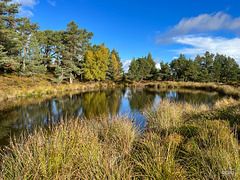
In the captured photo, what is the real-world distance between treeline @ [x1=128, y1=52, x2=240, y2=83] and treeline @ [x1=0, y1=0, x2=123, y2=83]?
10.3 meters

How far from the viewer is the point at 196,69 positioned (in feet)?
138

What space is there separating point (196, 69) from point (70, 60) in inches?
1582

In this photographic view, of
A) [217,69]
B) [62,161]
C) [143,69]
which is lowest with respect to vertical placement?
[62,161]

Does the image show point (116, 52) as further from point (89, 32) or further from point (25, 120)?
point (25, 120)

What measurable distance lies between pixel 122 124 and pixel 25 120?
7.74 metres

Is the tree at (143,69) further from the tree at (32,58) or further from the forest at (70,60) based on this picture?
the tree at (32,58)

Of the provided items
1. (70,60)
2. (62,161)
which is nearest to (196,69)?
(70,60)

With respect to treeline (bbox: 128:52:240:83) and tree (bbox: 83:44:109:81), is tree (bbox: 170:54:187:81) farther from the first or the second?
tree (bbox: 83:44:109:81)

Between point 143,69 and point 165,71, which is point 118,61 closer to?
point 143,69

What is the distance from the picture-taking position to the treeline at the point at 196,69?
134 ft

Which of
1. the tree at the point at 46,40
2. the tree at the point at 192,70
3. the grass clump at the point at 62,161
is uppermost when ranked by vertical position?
the tree at the point at 46,40

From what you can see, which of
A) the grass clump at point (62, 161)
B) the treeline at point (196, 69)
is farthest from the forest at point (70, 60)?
the grass clump at point (62, 161)

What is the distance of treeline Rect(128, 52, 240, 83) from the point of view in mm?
→ 40938

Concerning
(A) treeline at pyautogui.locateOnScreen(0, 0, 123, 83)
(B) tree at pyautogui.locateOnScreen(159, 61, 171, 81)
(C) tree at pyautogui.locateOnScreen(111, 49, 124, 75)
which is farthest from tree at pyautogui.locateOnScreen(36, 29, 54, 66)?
(B) tree at pyautogui.locateOnScreen(159, 61, 171, 81)
